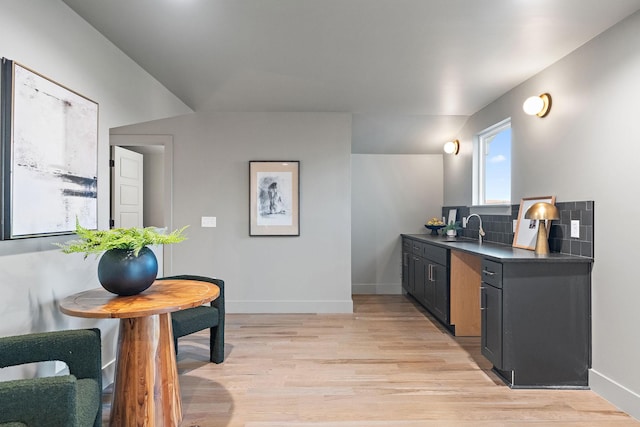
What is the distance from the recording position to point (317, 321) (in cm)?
404

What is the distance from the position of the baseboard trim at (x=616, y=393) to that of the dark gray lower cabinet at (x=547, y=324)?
0.06m

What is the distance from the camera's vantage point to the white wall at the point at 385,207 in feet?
17.6

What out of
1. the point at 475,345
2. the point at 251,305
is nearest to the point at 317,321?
the point at 251,305

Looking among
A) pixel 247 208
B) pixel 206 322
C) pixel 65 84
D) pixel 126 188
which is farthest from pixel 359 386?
pixel 126 188

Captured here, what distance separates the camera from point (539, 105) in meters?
2.98

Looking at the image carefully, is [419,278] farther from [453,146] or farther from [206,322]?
[206,322]

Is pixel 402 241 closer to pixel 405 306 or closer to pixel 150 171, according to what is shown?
pixel 405 306

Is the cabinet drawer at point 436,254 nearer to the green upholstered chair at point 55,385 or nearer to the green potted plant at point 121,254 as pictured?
the green potted plant at point 121,254

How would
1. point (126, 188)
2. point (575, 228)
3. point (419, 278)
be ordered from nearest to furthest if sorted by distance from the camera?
1. point (575, 228)
2. point (419, 278)
3. point (126, 188)

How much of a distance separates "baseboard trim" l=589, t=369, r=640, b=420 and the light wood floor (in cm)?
4

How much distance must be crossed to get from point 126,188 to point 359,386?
12.6 feet

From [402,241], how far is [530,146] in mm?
2405

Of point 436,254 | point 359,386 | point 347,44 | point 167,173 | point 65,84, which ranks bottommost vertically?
point 359,386

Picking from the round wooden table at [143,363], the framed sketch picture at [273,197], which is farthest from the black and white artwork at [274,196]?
the round wooden table at [143,363]
